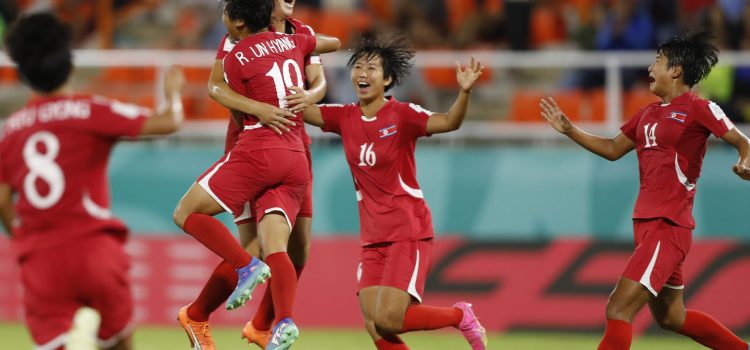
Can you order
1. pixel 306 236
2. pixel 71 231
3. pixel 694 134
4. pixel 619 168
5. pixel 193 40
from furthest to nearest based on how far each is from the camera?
pixel 193 40 → pixel 619 168 → pixel 306 236 → pixel 694 134 → pixel 71 231

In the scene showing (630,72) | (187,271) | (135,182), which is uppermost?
(630,72)

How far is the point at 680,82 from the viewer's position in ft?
25.0

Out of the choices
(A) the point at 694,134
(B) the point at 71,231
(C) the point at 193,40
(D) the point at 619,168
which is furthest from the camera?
(C) the point at 193,40

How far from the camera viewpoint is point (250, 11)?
753 centimetres

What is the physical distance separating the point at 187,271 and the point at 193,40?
3.56 metres

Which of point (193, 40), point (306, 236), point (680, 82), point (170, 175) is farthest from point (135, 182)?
point (680, 82)

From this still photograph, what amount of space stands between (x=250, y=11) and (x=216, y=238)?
141 centimetres

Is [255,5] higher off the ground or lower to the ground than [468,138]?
higher

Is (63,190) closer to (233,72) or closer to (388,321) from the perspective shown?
(233,72)

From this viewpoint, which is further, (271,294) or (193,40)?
(193,40)

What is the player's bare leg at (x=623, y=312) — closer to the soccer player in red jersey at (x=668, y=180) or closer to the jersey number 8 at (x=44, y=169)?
the soccer player in red jersey at (x=668, y=180)

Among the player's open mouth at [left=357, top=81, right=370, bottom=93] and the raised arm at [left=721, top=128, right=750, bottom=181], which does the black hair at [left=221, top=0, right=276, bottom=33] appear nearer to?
the player's open mouth at [left=357, top=81, right=370, bottom=93]

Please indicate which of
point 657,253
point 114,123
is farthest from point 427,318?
point 114,123

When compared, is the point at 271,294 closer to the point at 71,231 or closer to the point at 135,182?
the point at 71,231
